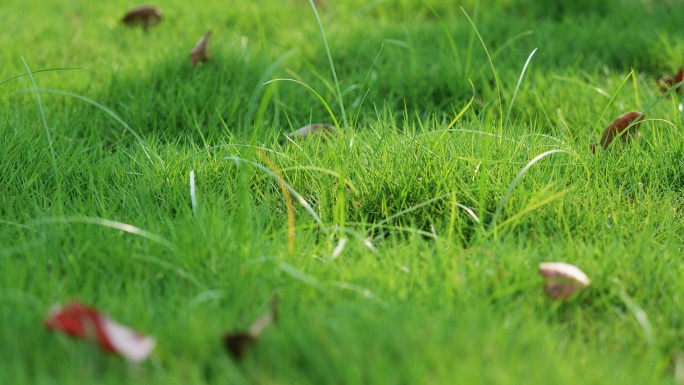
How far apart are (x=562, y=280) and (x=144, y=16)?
2554mm

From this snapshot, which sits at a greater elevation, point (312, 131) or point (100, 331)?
point (100, 331)

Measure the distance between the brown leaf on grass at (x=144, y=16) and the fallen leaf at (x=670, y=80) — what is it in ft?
7.18

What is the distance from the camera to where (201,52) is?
267cm

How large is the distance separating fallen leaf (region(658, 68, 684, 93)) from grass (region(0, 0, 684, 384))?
0.13 meters

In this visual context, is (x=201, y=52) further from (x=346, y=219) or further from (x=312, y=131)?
(x=346, y=219)

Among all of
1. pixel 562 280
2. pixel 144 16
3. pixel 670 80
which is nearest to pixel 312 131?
pixel 562 280

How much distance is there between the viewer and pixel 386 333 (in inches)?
47.1

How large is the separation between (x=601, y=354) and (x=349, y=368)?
0.48 meters

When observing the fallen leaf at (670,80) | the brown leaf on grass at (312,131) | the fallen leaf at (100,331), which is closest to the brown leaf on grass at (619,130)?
the fallen leaf at (670,80)

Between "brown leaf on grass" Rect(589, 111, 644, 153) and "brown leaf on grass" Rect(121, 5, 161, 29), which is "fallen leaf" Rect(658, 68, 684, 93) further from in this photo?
"brown leaf on grass" Rect(121, 5, 161, 29)

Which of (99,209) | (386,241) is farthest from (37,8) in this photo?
(386,241)

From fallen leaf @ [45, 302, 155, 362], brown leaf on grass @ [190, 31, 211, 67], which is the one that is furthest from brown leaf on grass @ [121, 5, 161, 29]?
fallen leaf @ [45, 302, 155, 362]

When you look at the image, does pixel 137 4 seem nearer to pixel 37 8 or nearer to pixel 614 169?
pixel 37 8

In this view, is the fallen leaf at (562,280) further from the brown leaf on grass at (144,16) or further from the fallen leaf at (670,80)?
the brown leaf on grass at (144,16)
